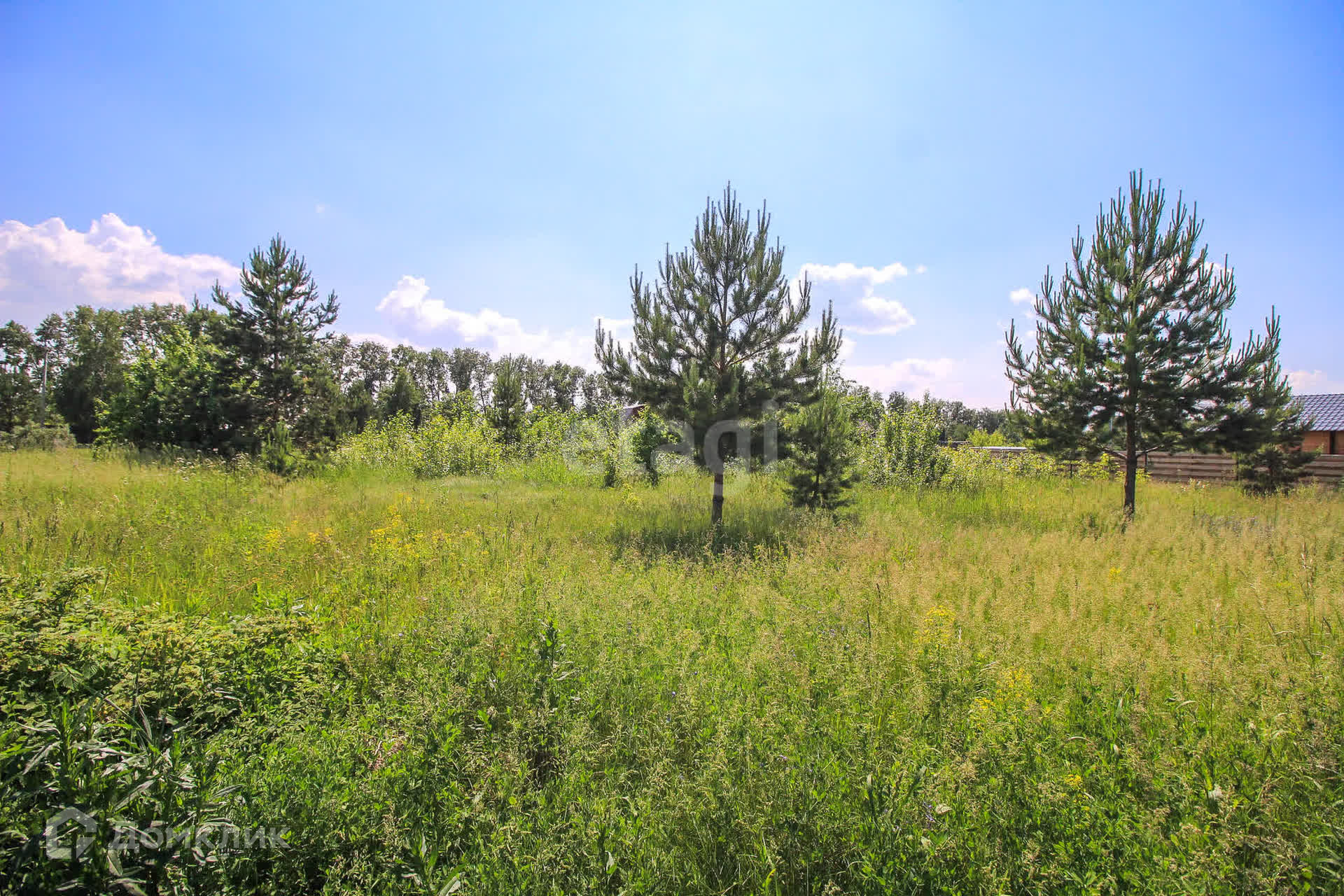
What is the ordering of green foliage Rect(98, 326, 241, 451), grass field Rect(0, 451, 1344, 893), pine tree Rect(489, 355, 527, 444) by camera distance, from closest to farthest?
grass field Rect(0, 451, 1344, 893)
green foliage Rect(98, 326, 241, 451)
pine tree Rect(489, 355, 527, 444)

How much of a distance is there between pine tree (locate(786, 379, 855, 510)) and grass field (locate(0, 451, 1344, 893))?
12.5 ft

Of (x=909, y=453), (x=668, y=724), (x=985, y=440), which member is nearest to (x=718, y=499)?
(x=668, y=724)

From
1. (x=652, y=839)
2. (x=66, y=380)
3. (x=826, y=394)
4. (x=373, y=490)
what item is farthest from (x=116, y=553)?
(x=66, y=380)

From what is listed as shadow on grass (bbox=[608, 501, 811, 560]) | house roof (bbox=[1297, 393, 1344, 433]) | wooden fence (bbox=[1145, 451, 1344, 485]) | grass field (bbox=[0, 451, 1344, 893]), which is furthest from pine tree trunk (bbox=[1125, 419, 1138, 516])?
house roof (bbox=[1297, 393, 1344, 433])

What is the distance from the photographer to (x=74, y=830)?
5.21ft

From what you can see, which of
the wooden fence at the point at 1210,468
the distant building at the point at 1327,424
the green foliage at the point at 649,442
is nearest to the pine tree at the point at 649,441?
the green foliage at the point at 649,442

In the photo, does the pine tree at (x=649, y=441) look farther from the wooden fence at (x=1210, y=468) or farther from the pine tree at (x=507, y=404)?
the wooden fence at (x=1210, y=468)

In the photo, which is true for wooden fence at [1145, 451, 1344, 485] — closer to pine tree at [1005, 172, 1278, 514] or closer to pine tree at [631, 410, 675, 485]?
pine tree at [1005, 172, 1278, 514]

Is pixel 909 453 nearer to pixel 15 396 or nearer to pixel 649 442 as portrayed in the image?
pixel 649 442

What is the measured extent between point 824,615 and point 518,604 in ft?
7.98

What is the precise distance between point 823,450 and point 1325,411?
→ 3420 cm

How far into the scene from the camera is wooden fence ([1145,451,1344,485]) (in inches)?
628

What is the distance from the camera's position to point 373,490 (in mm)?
11250

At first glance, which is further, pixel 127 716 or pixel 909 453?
pixel 909 453
